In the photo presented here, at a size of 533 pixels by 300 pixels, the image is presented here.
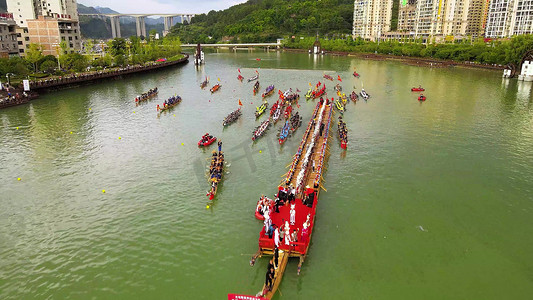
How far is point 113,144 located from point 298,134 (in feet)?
59.5

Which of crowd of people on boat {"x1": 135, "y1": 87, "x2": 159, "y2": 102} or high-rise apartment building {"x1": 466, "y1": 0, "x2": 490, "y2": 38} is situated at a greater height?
high-rise apartment building {"x1": 466, "y1": 0, "x2": 490, "y2": 38}

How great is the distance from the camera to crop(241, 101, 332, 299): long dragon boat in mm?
15714

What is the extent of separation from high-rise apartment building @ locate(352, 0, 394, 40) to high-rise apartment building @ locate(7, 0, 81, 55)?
124 metres

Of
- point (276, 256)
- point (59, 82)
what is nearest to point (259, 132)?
point (276, 256)

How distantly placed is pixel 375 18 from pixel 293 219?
16673 centimetres

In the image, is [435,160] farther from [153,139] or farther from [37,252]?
[37,252]

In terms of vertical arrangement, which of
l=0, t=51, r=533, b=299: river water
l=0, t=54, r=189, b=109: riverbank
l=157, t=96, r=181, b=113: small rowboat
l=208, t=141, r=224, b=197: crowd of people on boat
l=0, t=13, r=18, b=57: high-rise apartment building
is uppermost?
l=0, t=13, r=18, b=57: high-rise apartment building

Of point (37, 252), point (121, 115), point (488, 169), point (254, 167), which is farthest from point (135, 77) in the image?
point (488, 169)

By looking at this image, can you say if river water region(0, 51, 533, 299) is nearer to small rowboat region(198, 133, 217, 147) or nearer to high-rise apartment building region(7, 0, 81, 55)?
small rowboat region(198, 133, 217, 147)

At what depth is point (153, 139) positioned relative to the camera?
35156mm

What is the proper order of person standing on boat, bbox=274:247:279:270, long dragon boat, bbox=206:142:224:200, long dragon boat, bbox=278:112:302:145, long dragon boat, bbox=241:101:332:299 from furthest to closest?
long dragon boat, bbox=278:112:302:145, long dragon boat, bbox=206:142:224:200, long dragon boat, bbox=241:101:332:299, person standing on boat, bbox=274:247:279:270

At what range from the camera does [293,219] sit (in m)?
18.1

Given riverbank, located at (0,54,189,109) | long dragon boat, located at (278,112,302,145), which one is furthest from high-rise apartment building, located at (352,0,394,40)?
long dragon boat, located at (278,112,302,145)

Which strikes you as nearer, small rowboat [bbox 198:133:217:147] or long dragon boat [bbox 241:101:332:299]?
long dragon boat [bbox 241:101:332:299]
